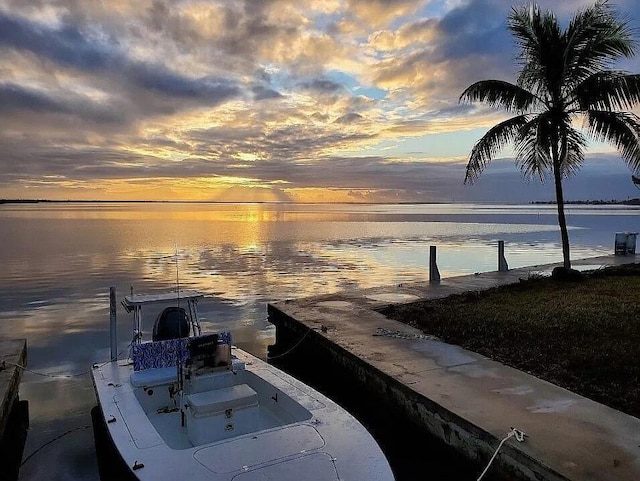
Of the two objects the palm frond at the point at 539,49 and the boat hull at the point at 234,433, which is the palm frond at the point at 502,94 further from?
the boat hull at the point at 234,433

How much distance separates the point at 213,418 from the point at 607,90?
1399 cm

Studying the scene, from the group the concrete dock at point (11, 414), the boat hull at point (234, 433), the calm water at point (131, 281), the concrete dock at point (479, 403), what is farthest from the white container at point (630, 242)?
the concrete dock at point (11, 414)

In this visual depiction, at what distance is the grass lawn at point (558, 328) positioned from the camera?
777 cm

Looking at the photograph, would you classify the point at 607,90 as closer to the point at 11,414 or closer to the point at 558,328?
the point at 558,328

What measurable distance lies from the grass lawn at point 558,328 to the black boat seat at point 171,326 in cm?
495

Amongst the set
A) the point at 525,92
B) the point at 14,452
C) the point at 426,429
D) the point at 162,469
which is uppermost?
the point at 525,92

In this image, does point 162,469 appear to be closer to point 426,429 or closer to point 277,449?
point 277,449

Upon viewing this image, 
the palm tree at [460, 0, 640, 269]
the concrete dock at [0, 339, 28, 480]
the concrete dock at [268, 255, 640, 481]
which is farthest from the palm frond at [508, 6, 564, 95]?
the concrete dock at [0, 339, 28, 480]

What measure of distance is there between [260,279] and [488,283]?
11.0 m

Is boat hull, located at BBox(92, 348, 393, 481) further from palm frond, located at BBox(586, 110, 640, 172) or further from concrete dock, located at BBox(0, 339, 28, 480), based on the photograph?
palm frond, located at BBox(586, 110, 640, 172)

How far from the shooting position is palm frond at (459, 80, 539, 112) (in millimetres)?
16031

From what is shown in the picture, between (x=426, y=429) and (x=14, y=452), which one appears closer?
(x=426, y=429)

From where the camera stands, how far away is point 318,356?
36.9ft

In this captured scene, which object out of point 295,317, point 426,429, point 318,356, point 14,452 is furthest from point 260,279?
point 426,429
